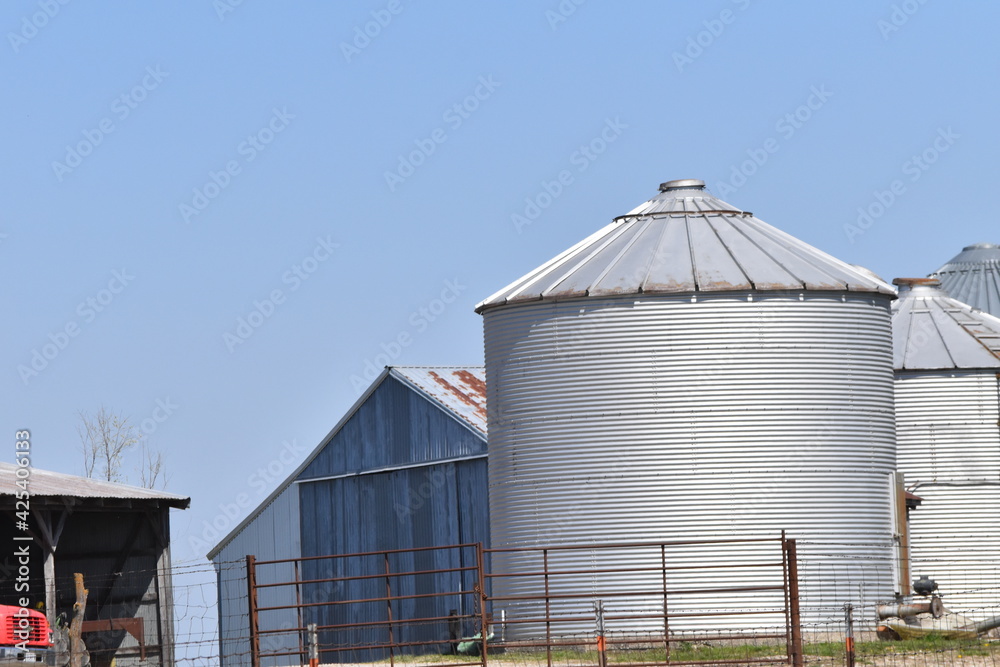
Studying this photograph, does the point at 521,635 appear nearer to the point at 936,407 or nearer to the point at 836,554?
the point at 836,554

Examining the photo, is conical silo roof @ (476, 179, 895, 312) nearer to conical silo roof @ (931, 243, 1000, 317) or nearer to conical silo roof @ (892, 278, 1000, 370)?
conical silo roof @ (892, 278, 1000, 370)

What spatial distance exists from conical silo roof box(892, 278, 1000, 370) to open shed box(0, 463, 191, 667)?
15.9 meters

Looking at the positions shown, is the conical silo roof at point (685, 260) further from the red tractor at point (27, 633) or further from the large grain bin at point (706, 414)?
the red tractor at point (27, 633)

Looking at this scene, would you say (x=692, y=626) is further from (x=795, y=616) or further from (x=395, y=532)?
(x=395, y=532)

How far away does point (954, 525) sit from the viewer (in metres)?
33.9

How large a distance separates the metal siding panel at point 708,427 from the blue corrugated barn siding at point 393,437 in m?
9.06

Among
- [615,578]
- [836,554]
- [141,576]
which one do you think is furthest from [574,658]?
[141,576]

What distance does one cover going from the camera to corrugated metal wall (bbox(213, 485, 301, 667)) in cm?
4194

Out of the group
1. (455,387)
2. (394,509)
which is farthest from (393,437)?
(455,387)

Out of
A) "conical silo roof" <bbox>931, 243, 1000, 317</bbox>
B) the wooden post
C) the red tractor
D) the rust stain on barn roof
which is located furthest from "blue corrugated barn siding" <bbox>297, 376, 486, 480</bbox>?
"conical silo roof" <bbox>931, 243, 1000, 317</bbox>

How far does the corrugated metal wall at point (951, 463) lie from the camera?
33.9 m

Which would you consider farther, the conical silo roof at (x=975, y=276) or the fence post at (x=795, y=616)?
the conical silo roof at (x=975, y=276)

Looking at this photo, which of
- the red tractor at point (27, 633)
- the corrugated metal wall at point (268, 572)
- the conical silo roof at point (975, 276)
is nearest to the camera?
the red tractor at point (27, 633)

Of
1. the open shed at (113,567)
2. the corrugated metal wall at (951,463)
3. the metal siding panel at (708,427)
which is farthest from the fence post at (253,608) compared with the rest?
the corrugated metal wall at (951,463)
